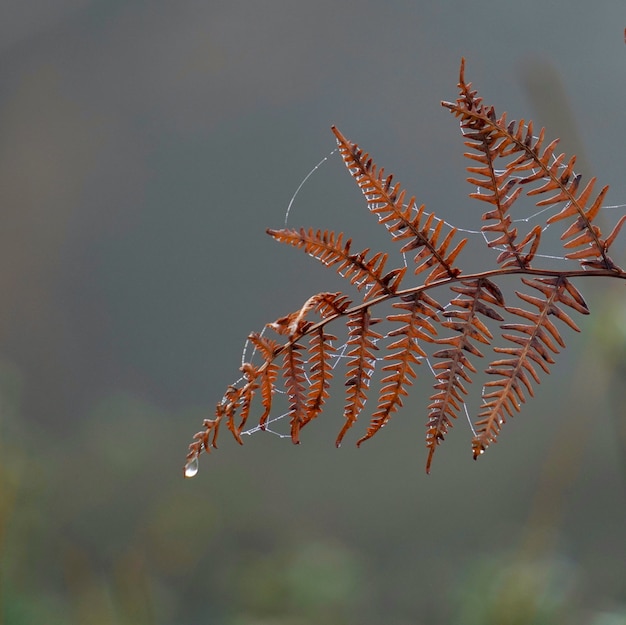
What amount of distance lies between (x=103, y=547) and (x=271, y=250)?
Answer: 1.42 metres

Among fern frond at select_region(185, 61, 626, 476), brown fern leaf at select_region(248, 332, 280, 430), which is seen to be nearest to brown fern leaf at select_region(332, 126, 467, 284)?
fern frond at select_region(185, 61, 626, 476)

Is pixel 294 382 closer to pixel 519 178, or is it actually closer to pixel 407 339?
pixel 407 339

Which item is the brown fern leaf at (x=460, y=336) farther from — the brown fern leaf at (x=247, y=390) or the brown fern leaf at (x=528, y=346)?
the brown fern leaf at (x=247, y=390)

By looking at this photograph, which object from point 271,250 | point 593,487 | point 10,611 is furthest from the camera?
point 271,250

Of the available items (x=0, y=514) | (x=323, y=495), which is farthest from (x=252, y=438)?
(x=0, y=514)

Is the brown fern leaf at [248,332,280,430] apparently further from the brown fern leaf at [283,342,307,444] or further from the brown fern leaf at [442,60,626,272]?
the brown fern leaf at [442,60,626,272]

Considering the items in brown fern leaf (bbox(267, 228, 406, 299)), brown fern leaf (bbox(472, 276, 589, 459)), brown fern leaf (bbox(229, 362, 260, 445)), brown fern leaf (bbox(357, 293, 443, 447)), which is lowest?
brown fern leaf (bbox(472, 276, 589, 459))

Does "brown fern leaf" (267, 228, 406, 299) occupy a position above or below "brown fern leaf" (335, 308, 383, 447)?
above

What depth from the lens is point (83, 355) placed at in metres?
3.25

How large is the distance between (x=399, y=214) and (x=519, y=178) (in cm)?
8

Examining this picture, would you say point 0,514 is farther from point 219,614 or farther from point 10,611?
point 219,614

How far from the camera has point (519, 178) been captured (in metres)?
0.45

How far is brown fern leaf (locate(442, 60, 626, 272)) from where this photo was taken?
0.43 metres

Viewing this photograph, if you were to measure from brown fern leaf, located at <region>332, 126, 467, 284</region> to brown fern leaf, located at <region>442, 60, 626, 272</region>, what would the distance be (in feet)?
0.11
